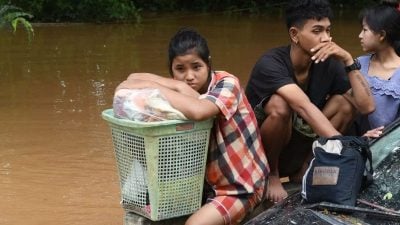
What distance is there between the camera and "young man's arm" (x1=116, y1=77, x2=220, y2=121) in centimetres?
310

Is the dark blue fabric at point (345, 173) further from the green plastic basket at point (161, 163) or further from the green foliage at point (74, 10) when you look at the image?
the green foliage at point (74, 10)

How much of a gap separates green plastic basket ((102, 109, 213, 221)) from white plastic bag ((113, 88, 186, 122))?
4 cm

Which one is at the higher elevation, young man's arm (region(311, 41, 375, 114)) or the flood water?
young man's arm (region(311, 41, 375, 114))

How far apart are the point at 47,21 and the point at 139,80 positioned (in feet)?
50.1

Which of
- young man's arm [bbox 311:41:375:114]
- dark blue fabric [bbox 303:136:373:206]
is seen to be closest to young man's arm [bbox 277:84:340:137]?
young man's arm [bbox 311:41:375:114]

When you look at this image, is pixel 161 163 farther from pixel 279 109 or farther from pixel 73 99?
pixel 73 99

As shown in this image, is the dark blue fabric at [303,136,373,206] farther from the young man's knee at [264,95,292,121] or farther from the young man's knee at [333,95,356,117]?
the young man's knee at [333,95,356,117]

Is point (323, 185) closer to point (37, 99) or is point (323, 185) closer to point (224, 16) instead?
point (37, 99)

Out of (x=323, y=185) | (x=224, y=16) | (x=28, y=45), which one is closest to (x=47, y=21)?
(x=28, y=45)

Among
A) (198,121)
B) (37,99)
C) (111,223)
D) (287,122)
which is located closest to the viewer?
(198,121)

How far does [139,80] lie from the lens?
11.0 ft

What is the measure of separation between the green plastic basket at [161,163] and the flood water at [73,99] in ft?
5.99

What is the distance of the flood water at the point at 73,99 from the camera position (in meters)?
→ 5.43

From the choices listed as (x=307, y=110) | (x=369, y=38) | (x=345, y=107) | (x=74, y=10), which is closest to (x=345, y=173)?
(x=307, y=110)
